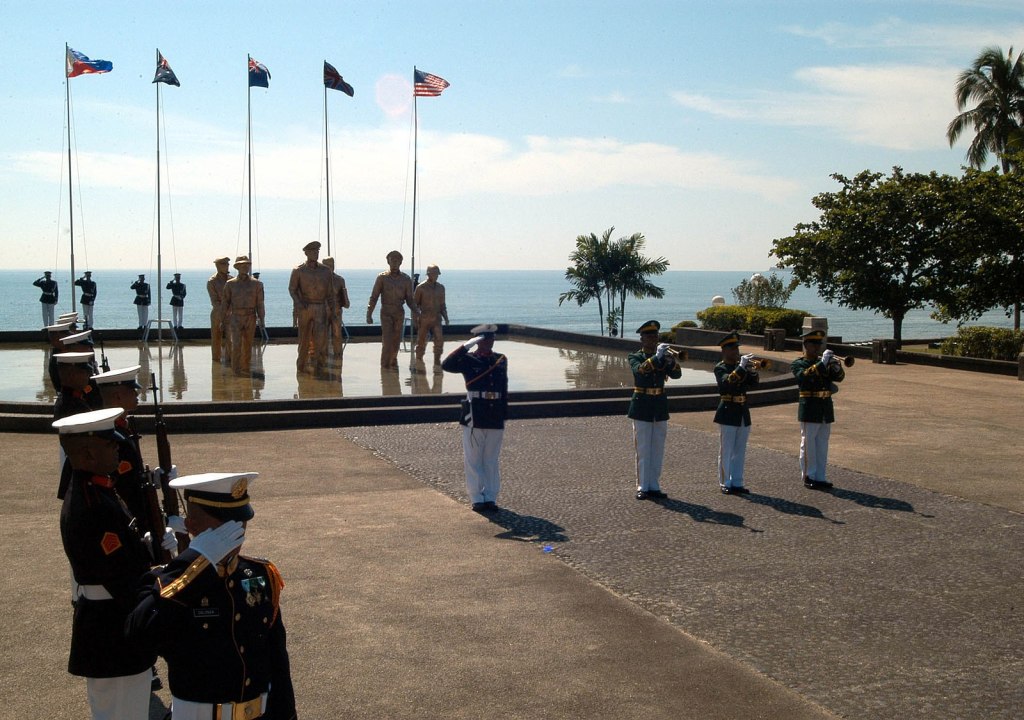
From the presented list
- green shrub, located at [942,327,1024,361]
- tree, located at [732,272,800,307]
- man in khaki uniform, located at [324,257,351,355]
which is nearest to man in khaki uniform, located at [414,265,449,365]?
man in khaki uniform, located at [324,257,351,355]

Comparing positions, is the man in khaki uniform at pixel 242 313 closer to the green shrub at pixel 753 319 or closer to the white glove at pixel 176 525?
the white glove at pixel 176 525

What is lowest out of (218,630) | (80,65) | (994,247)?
(218,630)

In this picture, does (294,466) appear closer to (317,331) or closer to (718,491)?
(718,491)

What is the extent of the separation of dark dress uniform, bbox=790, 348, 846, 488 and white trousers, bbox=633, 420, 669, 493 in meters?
1.68

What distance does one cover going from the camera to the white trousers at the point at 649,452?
10.8m

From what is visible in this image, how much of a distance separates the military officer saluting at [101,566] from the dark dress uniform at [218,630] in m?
0.44

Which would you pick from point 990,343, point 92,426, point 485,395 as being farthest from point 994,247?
point 92,426

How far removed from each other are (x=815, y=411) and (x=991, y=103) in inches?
1341

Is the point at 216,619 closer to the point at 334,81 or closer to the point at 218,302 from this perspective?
the point at 218,302

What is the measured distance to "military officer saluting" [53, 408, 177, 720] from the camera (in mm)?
4344

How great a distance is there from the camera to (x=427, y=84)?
27.8m

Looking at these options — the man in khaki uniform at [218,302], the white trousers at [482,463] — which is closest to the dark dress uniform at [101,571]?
the white trousers at [482,463]

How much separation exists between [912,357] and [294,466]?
1820cm

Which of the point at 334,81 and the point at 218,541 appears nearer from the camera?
the point at 218,541
